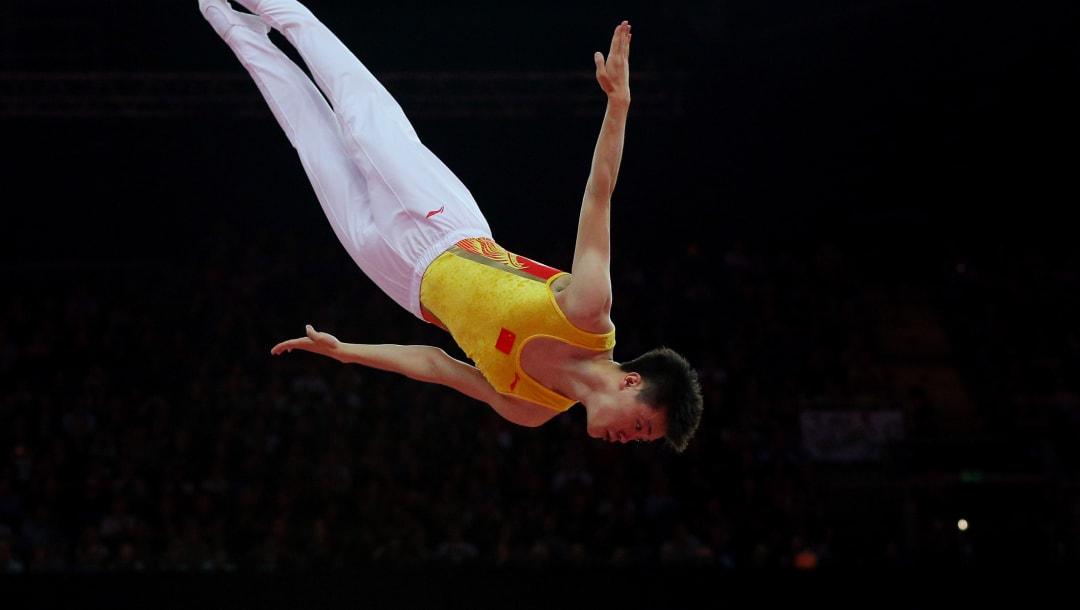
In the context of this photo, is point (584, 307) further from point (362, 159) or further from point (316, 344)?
point (362, 159)

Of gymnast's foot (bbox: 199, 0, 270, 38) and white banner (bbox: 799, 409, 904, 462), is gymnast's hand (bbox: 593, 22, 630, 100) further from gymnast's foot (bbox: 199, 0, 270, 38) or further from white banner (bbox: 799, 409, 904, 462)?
white banner (bbox: 799, 409, 904, 462)

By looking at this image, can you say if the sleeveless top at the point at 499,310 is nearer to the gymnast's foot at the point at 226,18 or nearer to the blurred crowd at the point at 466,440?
the gymnast's foot at the point at 226,18

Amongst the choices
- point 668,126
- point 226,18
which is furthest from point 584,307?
point 668,126

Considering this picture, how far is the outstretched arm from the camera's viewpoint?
3775mm

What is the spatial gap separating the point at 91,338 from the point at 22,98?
88.5 inches

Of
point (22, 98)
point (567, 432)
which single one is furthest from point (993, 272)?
point (22, 98)

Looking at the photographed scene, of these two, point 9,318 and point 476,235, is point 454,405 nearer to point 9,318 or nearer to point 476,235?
point 9,318

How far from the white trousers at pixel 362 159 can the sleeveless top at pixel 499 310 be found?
128 mm

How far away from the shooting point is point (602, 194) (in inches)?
150

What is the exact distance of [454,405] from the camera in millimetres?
9703

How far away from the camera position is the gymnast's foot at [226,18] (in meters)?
5.06

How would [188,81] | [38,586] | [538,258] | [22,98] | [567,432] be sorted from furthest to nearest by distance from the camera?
[538,258]
[188,81]
[22,98]
[567,432]
[38,586]

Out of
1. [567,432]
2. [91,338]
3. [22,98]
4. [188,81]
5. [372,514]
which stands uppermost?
[188,81]

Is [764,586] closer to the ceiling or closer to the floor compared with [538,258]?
closer to the floor
